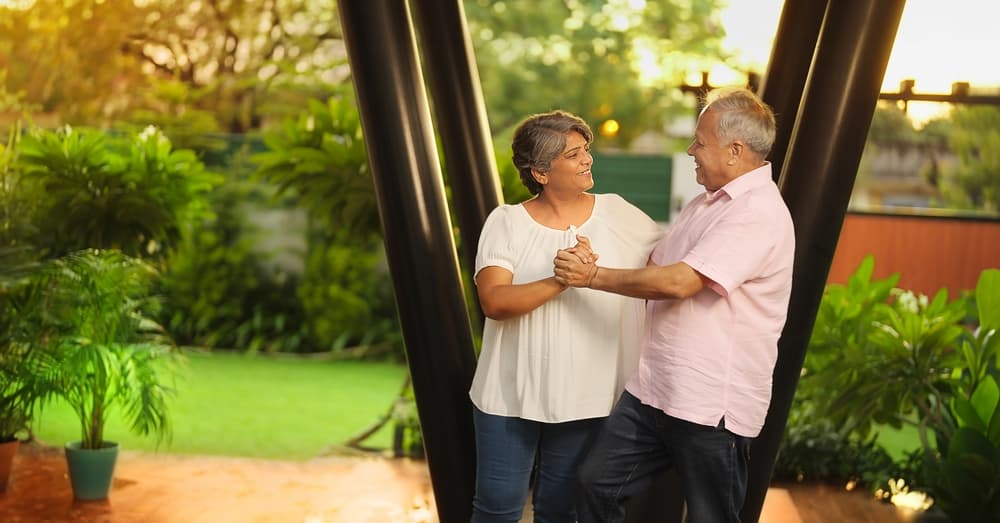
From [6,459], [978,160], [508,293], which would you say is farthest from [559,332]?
[978,160]

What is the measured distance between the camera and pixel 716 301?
2.55 metres

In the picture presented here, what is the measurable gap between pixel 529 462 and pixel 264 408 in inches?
213

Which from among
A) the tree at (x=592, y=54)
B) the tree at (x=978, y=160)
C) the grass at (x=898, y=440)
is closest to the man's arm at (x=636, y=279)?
the grass at (x=898, y=440)

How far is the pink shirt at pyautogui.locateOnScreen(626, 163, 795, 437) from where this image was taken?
2.50m

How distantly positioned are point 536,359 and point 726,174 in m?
0.61

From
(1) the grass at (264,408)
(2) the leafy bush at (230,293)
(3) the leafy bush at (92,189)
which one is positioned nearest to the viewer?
(3) the leafy bush at (92,189)

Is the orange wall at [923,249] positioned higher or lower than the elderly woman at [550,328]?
lower

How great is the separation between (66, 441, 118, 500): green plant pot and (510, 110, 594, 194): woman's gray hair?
2.80 metres

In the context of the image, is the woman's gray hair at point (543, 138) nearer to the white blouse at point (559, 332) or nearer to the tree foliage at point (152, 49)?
the white blouse at point (559, 332)

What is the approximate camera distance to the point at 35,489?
502cm

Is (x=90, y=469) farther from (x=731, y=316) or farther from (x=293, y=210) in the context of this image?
(x=293, y=210)

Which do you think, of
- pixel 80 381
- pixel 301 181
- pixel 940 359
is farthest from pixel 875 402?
pixel 80 381

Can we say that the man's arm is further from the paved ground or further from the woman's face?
the paved ground

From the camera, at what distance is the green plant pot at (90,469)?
4.78 m
